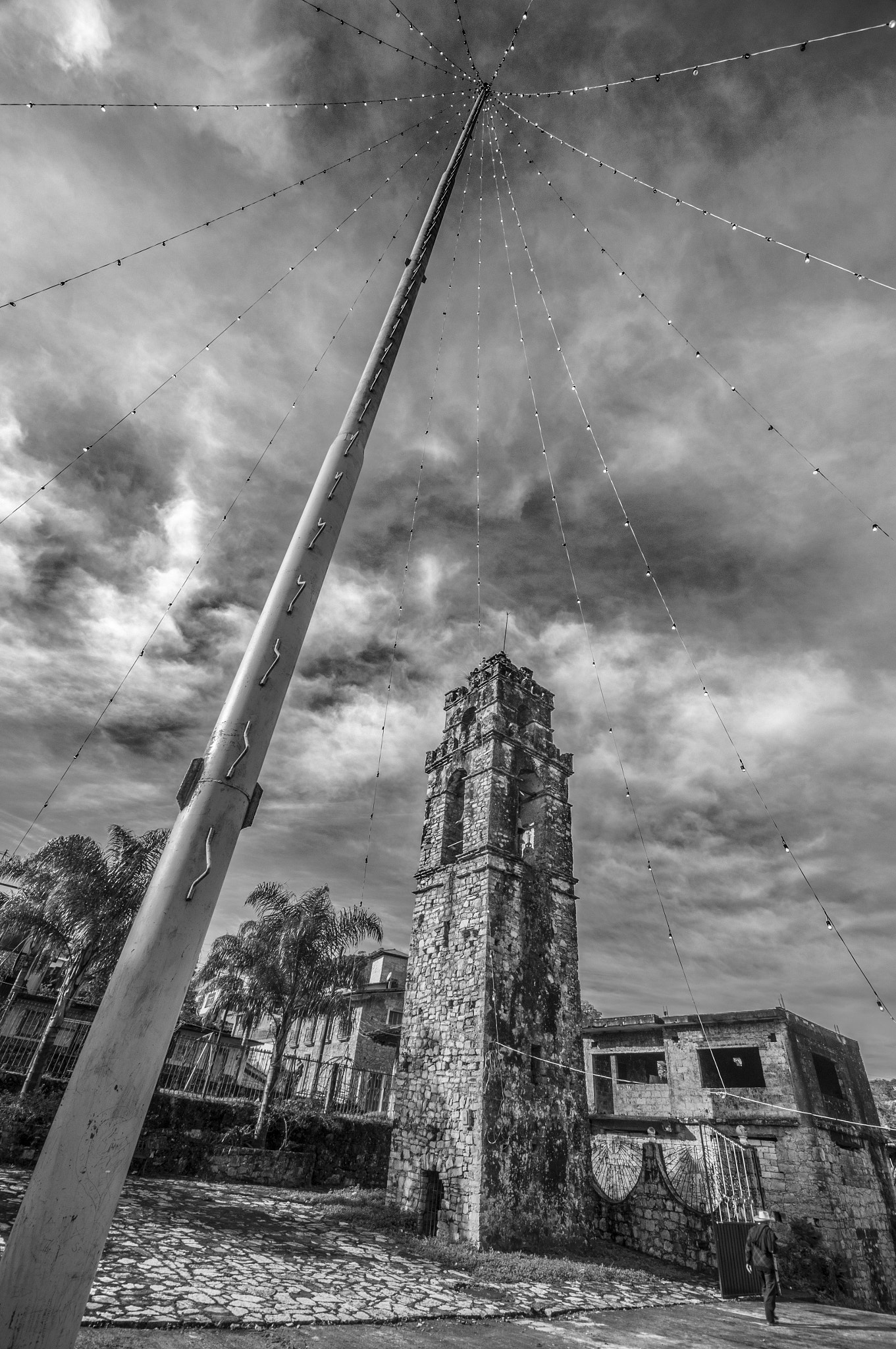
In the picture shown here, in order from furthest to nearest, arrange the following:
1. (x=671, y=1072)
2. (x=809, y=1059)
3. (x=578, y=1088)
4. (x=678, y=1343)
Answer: (x=671, y=1072) < (x=809, y=1059) < (x=578, y=1088) < (x=678, y=1343)

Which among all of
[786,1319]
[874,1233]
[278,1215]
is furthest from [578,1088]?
[874,1233]

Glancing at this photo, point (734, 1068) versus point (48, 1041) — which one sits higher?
point (734, 1068)

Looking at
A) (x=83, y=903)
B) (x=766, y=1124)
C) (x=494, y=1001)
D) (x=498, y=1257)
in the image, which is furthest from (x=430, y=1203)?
(x=766, y=1124)

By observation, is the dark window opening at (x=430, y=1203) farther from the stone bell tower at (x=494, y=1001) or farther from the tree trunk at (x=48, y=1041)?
the tree trunk at (x=48, y=1041)

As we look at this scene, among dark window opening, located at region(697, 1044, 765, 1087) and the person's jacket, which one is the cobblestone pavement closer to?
the person's jacket

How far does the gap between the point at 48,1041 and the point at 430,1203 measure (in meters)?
10.2

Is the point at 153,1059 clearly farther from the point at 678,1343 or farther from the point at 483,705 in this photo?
the point at 483,705

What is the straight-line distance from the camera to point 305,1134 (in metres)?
16.4

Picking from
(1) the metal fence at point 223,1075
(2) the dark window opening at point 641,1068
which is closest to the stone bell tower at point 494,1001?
(1) the metal fence at point 223,1075

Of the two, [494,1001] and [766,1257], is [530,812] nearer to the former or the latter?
[494,1001]

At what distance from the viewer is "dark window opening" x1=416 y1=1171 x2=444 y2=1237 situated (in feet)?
42.8

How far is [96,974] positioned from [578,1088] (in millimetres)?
14503

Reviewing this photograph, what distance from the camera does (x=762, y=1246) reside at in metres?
10.6

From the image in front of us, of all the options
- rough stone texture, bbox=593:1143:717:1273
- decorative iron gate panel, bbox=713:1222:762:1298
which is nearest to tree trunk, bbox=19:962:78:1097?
rough stone texture, bbox=593:1143:717:1273
